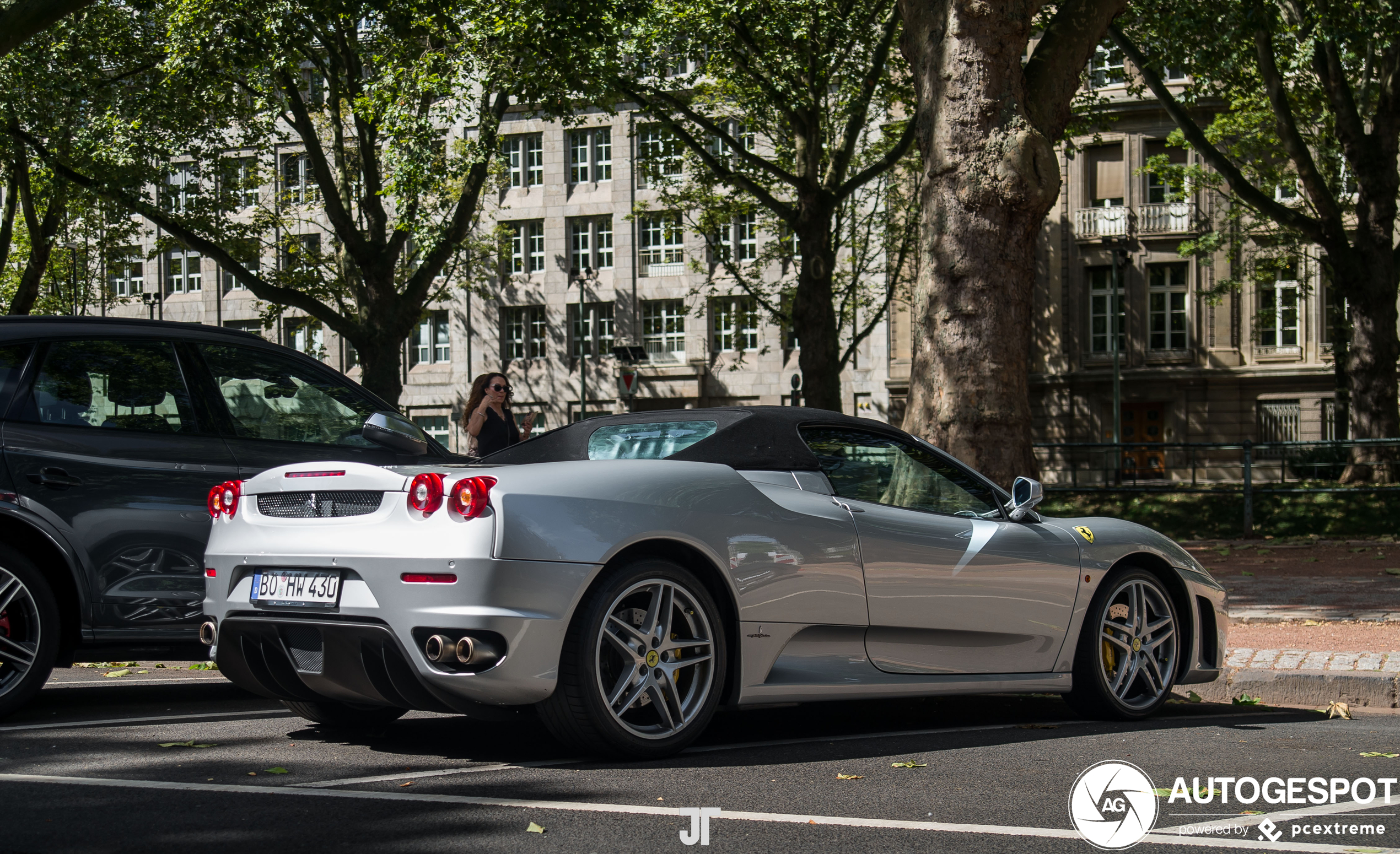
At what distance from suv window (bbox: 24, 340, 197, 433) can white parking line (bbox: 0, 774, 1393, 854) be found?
2.15 meters

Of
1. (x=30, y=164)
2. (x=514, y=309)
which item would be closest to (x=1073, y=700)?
(x=30, y=164)

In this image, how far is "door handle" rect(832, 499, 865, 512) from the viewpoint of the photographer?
5461mm

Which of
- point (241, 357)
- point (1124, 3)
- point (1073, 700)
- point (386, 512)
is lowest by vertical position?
point (1073, 700)

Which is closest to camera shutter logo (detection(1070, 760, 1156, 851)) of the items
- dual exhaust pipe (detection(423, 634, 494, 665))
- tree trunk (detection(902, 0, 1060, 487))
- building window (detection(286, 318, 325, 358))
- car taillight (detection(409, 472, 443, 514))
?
dual exhaust pipe (detection(423, 634, 494, 665))

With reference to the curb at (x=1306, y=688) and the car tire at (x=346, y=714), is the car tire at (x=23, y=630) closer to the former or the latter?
the car tire at (x=346, y=714)

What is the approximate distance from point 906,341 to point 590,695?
42599 millimetres

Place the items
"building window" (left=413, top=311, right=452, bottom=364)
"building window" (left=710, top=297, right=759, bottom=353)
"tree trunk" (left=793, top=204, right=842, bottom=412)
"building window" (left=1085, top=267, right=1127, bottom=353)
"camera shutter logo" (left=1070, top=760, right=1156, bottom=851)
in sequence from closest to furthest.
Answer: "camera shutter logo" (left=1070, top=760, right=1156, bottom=851) < "tree trunk" (left=793, top=204, right=842, bottom=412) < "building window" (left=1085, top=267, right=1127, bottom=353) < "building window" (left=710, top=297, right=759, bottom=353) < "building window" (left=413, top=311, right=452, bottom=364)

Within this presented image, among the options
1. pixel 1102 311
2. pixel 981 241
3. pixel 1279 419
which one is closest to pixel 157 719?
pixel 981 241

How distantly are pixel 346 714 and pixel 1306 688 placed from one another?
196 inches

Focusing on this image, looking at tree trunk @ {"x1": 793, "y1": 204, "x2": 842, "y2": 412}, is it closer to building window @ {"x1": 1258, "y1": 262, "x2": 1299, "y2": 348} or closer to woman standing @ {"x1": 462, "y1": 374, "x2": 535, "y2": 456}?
woman standing @ {"x1": 462, "y1": 374, "x2": 535, "y2": 456}

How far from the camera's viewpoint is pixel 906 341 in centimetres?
4634

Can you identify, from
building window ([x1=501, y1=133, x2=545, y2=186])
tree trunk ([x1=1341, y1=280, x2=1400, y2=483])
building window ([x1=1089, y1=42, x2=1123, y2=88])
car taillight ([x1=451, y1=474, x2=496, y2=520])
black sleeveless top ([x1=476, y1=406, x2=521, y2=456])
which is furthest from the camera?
building window ([x1=501, y1=133, x2=545, y2=186])

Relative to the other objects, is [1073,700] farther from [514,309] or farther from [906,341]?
[514,309]

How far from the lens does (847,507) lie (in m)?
5.49
